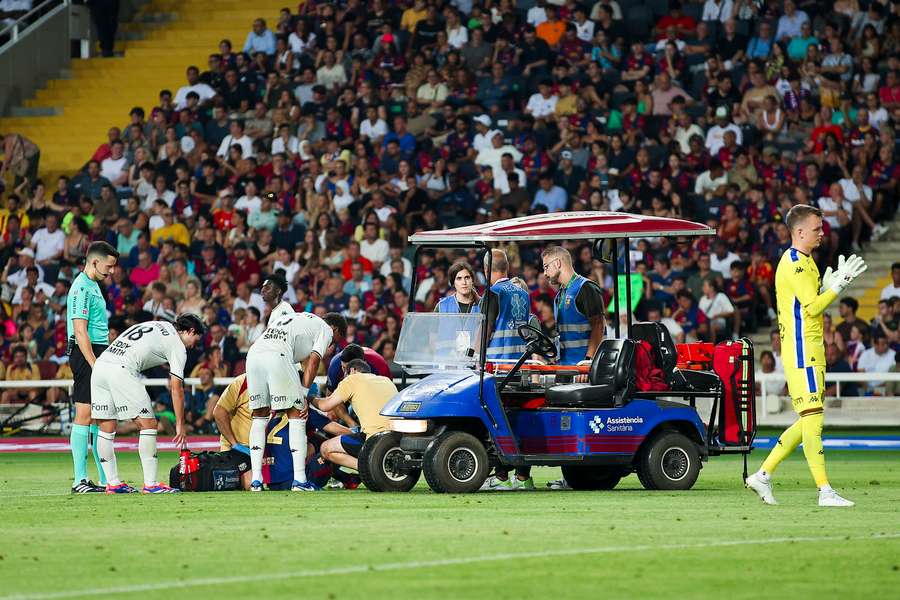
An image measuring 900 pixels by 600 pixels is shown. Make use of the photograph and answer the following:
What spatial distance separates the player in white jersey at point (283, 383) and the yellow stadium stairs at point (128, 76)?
67.7 feet

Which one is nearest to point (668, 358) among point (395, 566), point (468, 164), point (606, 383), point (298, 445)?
point (606, 383)

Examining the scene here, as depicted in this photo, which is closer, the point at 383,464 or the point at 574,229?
the point at 574,229

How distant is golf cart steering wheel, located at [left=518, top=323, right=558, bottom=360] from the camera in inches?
563

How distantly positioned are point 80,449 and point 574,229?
499 cm

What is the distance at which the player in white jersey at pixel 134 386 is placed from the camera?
15.3 metres

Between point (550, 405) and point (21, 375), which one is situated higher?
point (21, 375)

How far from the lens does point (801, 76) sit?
2769 cm

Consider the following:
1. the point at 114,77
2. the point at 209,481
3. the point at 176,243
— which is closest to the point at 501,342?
the point at 209,481

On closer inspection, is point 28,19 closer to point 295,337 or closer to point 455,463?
point 295,337

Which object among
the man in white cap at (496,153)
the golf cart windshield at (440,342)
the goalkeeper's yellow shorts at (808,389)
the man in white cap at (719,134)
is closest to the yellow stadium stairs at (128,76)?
the man in white cap at (496,153)

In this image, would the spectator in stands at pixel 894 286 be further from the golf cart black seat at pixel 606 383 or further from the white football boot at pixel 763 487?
the white football boot at pixel 763 487

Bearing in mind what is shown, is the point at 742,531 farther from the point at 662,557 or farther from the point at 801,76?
the point at 801,76

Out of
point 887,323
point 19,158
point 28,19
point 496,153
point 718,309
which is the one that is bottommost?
point 887,323

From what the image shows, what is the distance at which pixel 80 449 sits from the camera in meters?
15.7
